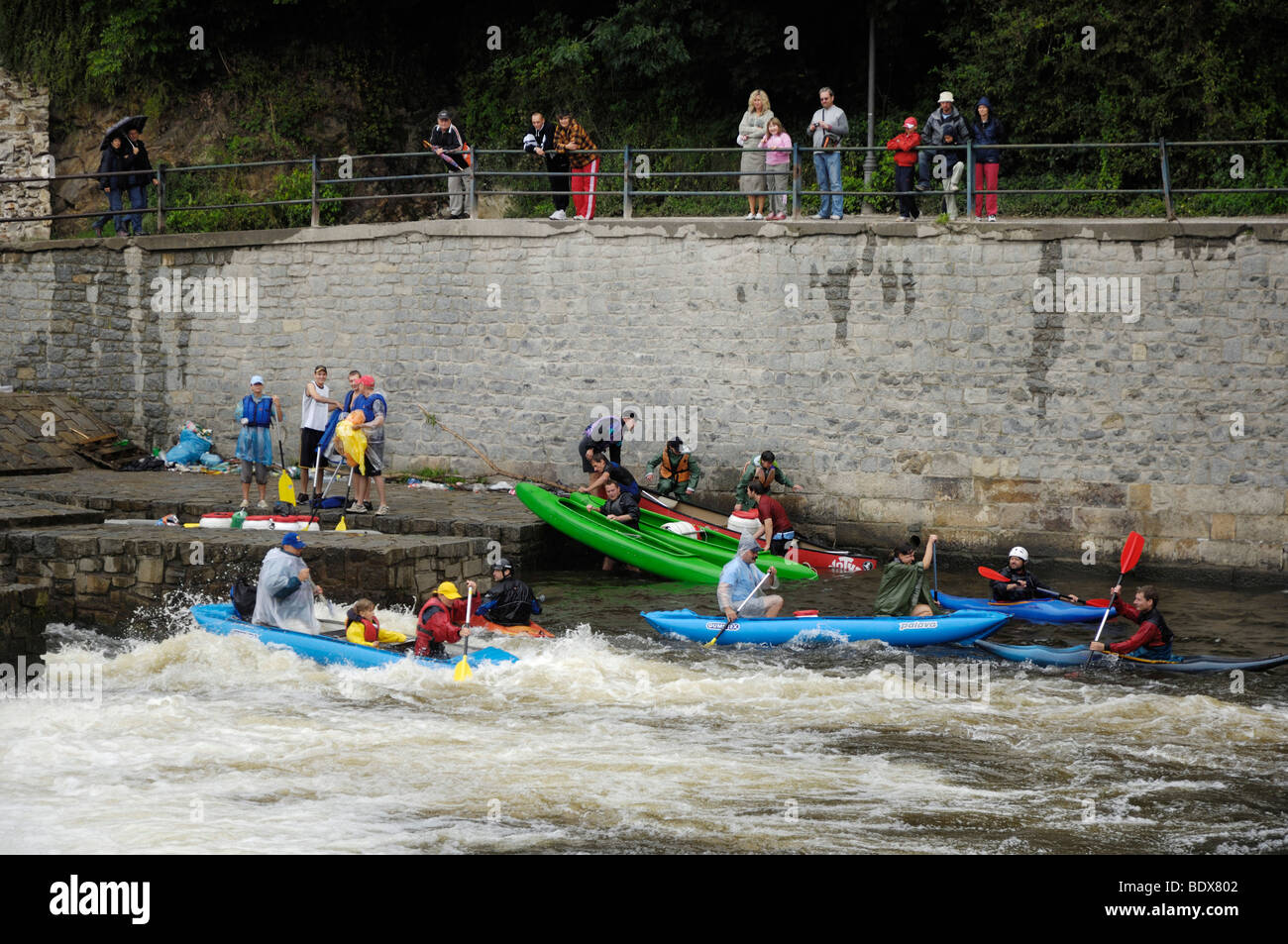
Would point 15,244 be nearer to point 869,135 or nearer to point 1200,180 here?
point 869,135

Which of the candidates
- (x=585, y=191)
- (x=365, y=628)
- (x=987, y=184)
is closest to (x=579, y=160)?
(x=585, y=191)

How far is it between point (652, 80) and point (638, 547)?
9683 mm

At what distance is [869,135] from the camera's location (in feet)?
66.4

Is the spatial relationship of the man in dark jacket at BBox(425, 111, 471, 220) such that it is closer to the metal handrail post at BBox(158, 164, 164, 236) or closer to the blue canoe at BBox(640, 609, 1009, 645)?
the metal handrail post at BBox(158, 164, 164, 236)

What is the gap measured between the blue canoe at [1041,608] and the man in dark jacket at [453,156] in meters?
8.11

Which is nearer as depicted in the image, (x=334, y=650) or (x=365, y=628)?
(x=334, y=650)

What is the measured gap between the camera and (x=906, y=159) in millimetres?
16656

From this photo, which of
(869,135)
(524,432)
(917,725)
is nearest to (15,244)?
(524,432)

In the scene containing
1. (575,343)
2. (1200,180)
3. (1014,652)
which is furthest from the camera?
(1200,180)

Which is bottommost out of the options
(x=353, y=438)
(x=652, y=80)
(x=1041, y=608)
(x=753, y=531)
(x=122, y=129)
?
(x=1041, y=608)

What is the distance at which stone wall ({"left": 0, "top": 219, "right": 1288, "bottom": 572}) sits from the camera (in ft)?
49.4

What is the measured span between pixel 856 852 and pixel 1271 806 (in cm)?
261

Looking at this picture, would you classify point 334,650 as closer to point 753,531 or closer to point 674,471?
point 753,531

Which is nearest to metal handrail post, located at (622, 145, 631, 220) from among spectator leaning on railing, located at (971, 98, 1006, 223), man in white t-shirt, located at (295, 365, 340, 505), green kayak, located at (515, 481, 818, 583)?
green kayak, located at (515, 481, 818, 583)
